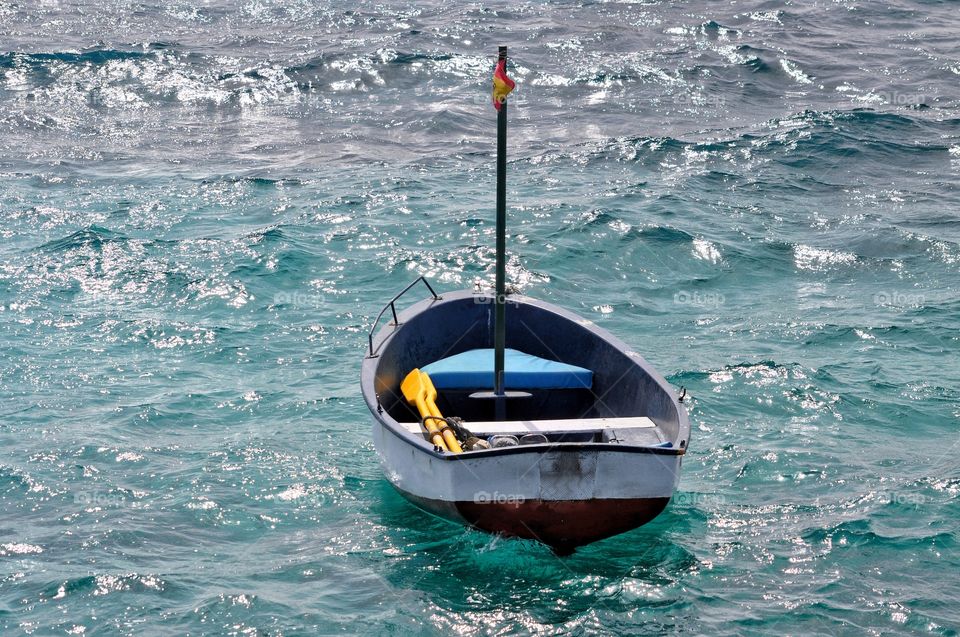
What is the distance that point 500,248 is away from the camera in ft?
35.7

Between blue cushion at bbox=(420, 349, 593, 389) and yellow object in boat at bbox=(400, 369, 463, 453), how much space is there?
23cm

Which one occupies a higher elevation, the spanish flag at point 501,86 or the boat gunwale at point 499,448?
the spanish flag at point 501,86

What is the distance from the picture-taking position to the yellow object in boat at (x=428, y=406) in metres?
10.7

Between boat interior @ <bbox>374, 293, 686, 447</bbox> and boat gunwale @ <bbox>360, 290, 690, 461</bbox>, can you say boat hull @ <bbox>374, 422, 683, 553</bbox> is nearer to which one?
boat gunwale @ <bbox>360, 290, 690, 461</bbox>

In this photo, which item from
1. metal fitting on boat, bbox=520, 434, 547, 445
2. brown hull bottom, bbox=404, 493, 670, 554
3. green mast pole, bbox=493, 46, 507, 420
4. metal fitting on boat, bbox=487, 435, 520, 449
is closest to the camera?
brown hull bottom, bbox=404, 493, 670, 554

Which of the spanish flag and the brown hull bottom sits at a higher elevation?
the spanish flag

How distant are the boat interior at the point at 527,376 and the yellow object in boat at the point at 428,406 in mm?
175

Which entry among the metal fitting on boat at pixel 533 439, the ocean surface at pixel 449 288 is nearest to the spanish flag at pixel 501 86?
the metal fitting on boat at pixel 533 439

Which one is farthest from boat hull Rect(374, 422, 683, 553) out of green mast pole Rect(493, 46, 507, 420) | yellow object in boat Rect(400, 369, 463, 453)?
green mast pole Rect(493, 46, 507, 420)

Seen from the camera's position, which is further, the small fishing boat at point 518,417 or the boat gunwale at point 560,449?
the small fishing boat at point 518,417

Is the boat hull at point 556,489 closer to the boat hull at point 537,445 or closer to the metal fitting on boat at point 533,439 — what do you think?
the boat hull at point 537,445

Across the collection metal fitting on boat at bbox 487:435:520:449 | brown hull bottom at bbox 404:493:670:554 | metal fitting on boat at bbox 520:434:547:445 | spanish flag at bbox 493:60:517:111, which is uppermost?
spanish flag at bbox 493:60:517:111

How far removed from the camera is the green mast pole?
10.3 metres

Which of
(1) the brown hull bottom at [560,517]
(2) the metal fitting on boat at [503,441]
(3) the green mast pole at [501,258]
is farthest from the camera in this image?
(2) the metal fitting on boat at [503,441]
